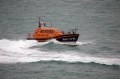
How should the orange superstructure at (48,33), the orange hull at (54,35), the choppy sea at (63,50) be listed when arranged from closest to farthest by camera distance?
1. the choppy sea at (63,50)
2. the orange hull at (54,35)
3. the orange superstructure at (48,33)

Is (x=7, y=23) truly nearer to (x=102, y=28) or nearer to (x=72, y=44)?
(x=102, y=28)

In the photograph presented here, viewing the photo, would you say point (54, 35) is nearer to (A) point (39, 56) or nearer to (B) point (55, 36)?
(B) point (55, 36)

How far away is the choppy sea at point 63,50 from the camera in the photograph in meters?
43.8

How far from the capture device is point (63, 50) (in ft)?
173

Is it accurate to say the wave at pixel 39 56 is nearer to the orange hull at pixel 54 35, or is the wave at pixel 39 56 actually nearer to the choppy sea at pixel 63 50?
the choppy sea at pixel 63 50

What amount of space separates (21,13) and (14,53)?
50.9 metres

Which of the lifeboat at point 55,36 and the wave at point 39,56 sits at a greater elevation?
the lifeboat at point 55,36

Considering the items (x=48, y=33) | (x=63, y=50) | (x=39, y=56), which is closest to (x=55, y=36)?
(x=48, y=33)

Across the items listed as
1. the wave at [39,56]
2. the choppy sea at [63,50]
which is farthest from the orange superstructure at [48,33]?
the wave at [39,56]

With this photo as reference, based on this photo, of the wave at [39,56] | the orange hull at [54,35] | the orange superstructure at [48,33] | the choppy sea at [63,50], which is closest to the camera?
the choppy sea at [63,50]

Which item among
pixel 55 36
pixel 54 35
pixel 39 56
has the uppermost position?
pixel 54 35

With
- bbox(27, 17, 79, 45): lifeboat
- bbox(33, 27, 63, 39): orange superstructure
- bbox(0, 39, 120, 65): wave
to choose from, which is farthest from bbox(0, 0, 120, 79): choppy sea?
bbox(33, 27, 63, 39): orange superstructure

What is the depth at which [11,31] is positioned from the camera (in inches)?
2859

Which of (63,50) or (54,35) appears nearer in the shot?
(63,50)
